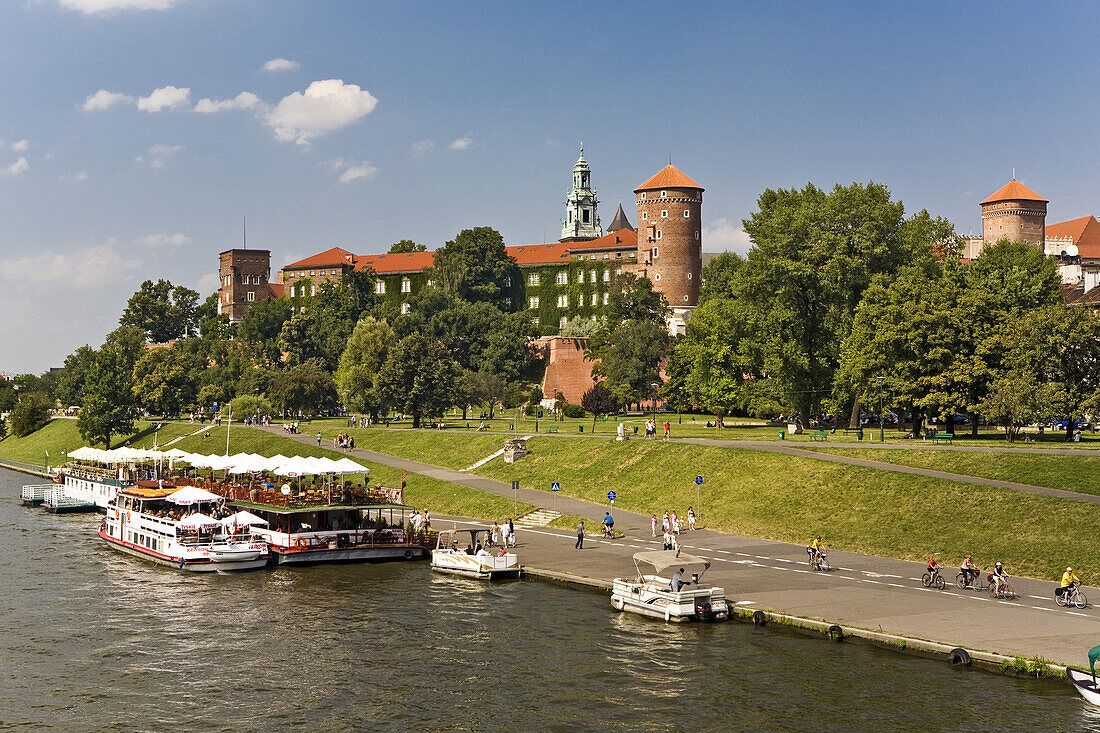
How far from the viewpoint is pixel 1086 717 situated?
29.7m

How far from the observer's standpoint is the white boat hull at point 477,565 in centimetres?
5069

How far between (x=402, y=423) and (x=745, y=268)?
45.3 meters

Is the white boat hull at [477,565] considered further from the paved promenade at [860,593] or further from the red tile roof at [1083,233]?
the red tile roof at [1083,233]

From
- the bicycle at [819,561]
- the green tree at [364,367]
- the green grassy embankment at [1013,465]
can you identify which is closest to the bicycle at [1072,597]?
the bicycle at [819,561]

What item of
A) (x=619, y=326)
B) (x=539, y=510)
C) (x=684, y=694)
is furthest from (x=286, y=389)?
(x=684, y=694)

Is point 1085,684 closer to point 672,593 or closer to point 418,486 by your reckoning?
point 672,593

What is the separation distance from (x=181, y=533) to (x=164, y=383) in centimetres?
9752

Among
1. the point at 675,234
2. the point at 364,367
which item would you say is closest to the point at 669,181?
the point at 675,234

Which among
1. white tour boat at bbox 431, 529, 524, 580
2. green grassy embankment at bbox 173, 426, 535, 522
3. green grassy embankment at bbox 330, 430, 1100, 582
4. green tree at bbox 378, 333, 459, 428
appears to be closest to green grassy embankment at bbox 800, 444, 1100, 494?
green grassy embankment at bbox 330, 430, 1100, 582

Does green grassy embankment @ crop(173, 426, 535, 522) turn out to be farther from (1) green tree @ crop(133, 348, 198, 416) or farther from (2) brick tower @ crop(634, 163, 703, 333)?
(2) brick tower @ crop(634, 163, 703, 333)

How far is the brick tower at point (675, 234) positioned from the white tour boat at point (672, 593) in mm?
113902

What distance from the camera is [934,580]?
4347 cm

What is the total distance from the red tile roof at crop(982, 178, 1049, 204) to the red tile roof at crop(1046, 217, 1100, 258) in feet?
79.7

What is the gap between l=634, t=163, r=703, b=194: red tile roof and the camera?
15850cm
